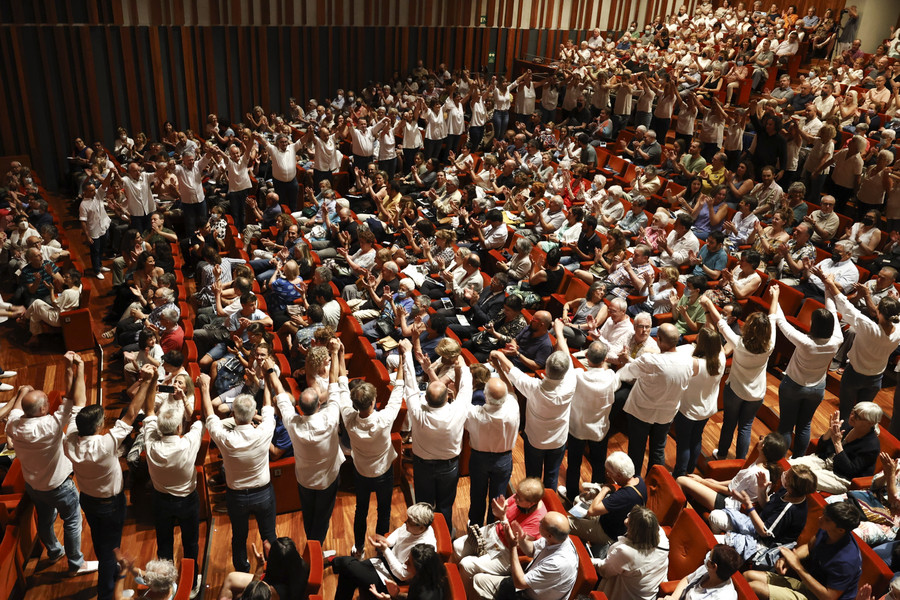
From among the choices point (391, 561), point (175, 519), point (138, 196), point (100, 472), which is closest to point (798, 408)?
point (391, 561)

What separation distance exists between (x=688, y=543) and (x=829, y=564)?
1.86 feet

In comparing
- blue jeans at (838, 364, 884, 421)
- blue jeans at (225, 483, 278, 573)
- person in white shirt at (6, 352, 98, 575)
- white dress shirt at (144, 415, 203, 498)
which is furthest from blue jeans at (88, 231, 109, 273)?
blue jeans at (838, 364, 884, 421)

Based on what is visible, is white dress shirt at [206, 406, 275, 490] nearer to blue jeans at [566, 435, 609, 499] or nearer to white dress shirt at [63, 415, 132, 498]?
white dress shirt at [63, 415, 132, 498]

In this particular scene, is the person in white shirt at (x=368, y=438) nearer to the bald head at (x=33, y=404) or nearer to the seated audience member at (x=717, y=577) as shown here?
the bald head at (x=33, y=404)

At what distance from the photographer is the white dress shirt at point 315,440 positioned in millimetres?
3447

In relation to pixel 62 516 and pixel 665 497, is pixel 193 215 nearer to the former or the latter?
pixel 62 516

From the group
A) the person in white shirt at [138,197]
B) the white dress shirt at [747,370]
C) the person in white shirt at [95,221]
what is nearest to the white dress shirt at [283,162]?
the person in white shirt at [138,197]

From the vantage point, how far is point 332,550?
12.8ft

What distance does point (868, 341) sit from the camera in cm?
427

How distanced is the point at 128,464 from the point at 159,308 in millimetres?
1460

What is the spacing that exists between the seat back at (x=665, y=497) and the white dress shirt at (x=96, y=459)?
2.73m

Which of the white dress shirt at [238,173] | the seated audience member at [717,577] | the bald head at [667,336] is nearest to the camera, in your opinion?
the seated audience member at [717,577]

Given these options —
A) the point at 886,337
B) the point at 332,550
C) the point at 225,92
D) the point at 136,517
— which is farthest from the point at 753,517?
the point at 225,92

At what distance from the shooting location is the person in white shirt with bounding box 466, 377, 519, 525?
349 cm
